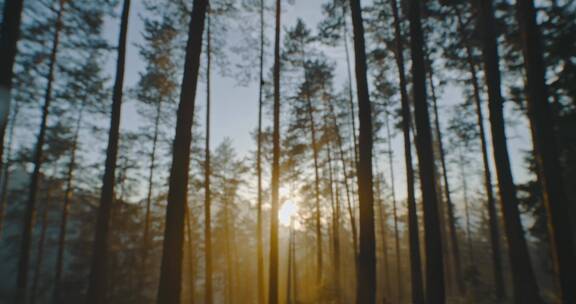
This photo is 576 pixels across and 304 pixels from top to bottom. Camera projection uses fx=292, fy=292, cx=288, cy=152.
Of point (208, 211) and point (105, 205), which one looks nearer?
point (105, 205)

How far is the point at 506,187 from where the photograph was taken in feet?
28.3

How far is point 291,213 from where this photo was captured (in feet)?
89.1

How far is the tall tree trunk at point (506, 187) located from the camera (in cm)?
838

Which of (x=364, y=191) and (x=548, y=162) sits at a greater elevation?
(x=548, y=162)

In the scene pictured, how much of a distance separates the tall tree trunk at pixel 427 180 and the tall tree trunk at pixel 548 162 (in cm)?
225

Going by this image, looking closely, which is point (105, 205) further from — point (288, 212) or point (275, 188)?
point (288, 212)

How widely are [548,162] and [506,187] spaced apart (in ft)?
8.29

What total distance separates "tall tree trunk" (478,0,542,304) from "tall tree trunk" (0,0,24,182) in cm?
1208

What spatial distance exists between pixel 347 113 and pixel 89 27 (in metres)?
15.5

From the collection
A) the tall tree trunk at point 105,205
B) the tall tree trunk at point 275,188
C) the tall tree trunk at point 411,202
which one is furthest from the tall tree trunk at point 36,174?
the tall tree trunk at point 411,202

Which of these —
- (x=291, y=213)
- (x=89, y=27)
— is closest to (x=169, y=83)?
(x=89, y=27)

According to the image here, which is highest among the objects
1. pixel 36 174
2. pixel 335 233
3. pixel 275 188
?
pixel 36 174

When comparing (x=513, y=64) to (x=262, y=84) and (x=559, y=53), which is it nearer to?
(x=559, y=53)

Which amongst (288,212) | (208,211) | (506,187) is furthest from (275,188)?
(288,212)
